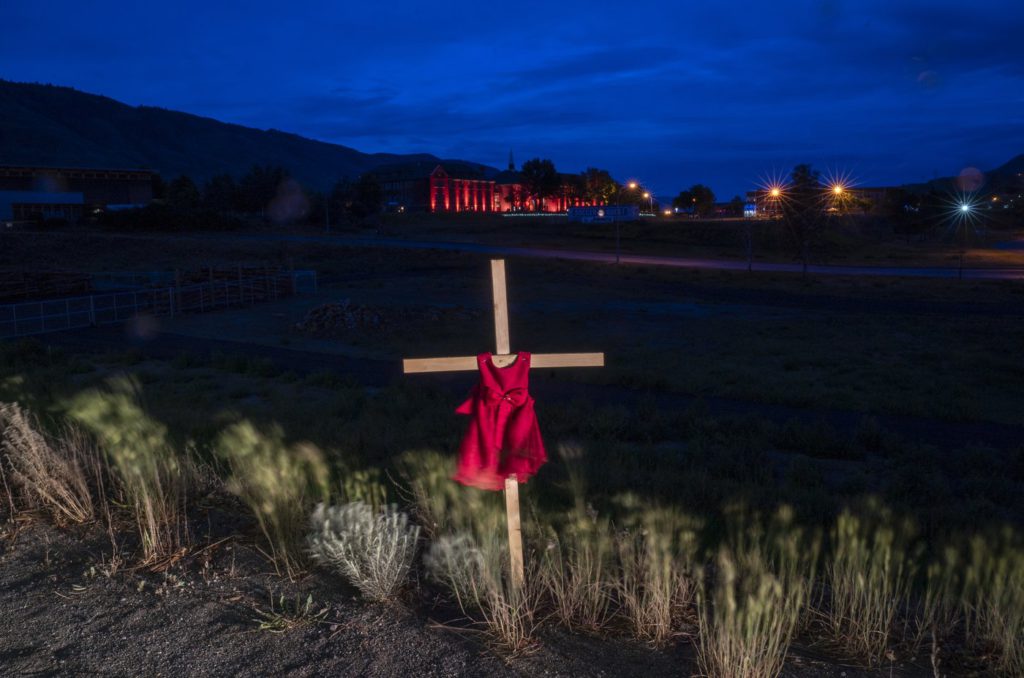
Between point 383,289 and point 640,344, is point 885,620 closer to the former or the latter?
point 640,344

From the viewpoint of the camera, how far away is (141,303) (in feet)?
102

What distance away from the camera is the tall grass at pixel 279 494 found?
5.13 m

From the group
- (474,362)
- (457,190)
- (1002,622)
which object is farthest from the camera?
(457,190)

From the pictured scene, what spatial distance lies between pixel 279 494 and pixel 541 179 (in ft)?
392

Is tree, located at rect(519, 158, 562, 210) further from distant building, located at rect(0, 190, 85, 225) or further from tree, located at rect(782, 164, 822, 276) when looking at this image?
tree, located at rect(782, 164, 822, 276)

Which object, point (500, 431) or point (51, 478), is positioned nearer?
point (500, 431)

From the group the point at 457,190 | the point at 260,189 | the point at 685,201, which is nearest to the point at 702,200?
the point at 685,201

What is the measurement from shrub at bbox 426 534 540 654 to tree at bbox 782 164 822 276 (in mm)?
45982

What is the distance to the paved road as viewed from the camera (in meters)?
45.9

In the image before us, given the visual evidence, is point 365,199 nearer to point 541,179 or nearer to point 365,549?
point 541,179

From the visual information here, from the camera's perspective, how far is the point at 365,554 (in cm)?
461

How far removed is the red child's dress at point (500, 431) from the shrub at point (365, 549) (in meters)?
0.55

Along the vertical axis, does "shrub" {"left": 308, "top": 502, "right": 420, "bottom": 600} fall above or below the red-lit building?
below

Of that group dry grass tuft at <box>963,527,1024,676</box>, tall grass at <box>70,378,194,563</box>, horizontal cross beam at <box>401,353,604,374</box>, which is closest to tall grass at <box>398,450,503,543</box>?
horizontal cross beam at <box>401,353,604,374</box>
